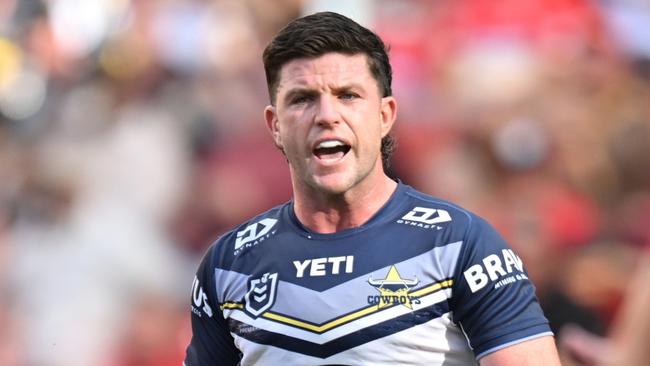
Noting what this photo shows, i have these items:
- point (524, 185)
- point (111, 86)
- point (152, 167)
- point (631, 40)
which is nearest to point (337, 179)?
point (524, 185)

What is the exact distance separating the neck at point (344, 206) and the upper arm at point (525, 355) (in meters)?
0.66

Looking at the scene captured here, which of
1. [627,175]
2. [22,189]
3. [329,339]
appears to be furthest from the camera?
[22,189]

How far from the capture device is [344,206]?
3902 mm

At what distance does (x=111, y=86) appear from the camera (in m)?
8.31

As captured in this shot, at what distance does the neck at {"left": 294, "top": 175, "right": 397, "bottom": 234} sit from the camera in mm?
3889

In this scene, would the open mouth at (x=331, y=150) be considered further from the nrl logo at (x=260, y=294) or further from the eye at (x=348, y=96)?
the nrl logo at (x=260, y=294)

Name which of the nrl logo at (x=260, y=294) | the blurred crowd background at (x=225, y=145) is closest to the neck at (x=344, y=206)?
the nrl logo at (x=260, y=294)

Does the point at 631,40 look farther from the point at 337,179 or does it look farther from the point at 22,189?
the point at 22,189

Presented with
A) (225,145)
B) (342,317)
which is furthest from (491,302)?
(225,145)

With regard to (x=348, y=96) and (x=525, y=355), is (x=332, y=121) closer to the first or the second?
(x=348, y=96)

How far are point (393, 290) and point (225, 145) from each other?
399 cm

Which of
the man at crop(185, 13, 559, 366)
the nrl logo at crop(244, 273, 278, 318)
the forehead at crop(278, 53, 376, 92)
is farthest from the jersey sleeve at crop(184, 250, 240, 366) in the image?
the forehead at crop(278, 53, 376, 92)

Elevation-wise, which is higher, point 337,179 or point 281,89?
point 281,89

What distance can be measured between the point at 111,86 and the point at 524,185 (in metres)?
3.20
